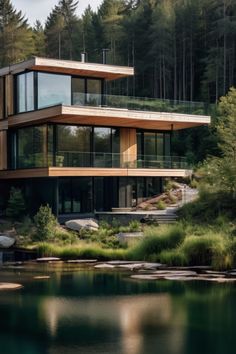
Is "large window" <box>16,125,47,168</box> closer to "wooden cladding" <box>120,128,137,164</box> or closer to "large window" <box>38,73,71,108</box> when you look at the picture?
"large window" <box>38,73,71,108</box>

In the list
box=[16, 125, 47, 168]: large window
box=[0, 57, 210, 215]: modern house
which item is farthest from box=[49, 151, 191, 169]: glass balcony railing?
box=[16, 125, 47, 168]: large window

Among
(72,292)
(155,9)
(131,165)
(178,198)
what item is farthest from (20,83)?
(155,9)

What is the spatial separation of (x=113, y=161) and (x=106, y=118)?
212 cm

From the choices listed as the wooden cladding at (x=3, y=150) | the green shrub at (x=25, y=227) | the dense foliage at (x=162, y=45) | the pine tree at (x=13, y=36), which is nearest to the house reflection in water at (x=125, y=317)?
the green shrub at (x=25, y=227)

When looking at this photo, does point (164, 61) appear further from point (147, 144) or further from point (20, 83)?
point (20, 83)

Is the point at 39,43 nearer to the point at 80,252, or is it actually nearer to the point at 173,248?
the point at 80,252

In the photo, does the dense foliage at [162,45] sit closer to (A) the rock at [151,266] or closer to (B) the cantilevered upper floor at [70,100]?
(B) the cantilevered upper floor at [70,100]

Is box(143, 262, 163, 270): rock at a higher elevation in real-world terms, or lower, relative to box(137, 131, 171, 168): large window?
lower

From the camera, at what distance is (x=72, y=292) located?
18.2 metres

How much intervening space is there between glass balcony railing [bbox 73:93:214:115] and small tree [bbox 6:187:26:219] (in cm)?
517

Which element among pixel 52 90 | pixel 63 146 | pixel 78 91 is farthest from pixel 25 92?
pixel 63 146

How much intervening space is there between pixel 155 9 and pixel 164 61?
4.30 metres

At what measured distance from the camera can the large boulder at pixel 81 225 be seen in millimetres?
27969

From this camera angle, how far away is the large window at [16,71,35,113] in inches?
1244
